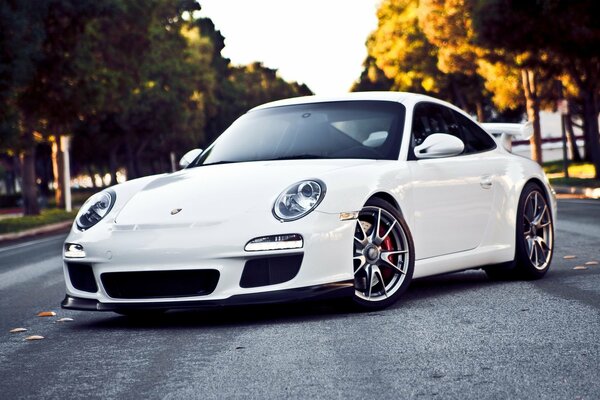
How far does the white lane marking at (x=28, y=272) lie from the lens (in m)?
11.9

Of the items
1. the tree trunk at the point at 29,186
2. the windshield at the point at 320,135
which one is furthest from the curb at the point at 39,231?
the windshield at the point at 320,135

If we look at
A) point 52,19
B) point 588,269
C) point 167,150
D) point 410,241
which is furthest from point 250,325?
point 167,150

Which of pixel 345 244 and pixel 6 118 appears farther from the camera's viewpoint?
pixel 6 118

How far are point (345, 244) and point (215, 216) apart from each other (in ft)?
2.59

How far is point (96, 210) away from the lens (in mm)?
7352

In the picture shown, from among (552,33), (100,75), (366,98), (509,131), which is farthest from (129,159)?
(366,98)

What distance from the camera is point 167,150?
7838 centimetres

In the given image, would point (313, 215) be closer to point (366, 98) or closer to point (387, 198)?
point (387, 198)

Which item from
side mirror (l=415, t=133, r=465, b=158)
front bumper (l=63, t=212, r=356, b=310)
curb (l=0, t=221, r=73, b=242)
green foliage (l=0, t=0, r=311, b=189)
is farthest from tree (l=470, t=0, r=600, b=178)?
front bumper (l=63, t=212, r=356, b=310)

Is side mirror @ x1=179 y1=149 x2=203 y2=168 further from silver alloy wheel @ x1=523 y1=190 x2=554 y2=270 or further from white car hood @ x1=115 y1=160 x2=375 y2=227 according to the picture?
silver alloy wheel @ x1=523 y1=190 x2=554 y2=270

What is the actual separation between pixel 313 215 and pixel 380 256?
2.19 feet

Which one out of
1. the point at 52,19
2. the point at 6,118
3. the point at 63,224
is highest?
the point at 52,19

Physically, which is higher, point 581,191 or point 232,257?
point 232,257

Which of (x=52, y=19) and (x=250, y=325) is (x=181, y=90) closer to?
(x=52, y=19)
